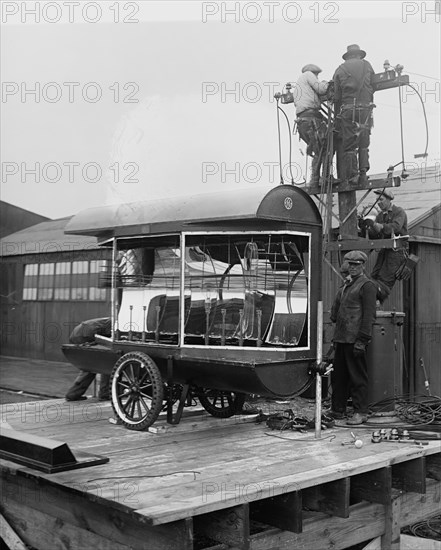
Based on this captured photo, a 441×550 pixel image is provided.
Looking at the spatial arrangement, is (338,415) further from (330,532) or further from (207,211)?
(207,211)

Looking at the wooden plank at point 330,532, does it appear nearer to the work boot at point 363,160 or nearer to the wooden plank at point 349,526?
the wooden plank at point 349,526

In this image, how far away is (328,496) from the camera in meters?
5.26

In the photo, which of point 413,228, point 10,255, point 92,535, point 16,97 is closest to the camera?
point 92,535

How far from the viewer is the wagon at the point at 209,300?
6648 mm

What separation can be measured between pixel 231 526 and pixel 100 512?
0.88 meters

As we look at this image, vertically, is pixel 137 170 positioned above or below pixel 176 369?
above

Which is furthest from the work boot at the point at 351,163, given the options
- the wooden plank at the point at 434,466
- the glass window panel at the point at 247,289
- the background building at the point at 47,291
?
the background building at the point at 47,291

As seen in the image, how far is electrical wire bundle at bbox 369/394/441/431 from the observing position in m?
7.04

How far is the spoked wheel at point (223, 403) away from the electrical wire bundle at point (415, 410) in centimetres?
139

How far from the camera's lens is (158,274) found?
7.86 metres

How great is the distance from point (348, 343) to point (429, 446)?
1430mm

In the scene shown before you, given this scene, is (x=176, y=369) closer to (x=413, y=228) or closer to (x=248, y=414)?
(x=248, y=414)

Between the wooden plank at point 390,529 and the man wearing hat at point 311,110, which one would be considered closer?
the wooden plank at point 390,529

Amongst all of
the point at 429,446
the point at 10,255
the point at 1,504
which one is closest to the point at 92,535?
the point at 1,504
